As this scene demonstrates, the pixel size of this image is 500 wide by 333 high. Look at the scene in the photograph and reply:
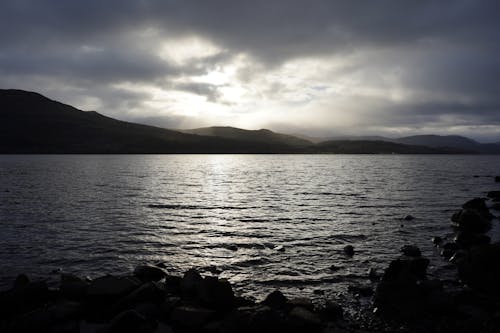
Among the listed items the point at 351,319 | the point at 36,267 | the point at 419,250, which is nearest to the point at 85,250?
the point at 36,267

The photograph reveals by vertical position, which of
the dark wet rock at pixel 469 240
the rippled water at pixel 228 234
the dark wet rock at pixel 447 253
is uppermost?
the dark wet rock at pixel 469 240

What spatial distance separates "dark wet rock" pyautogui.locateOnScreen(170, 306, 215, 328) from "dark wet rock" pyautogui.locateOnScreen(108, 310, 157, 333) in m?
1.34

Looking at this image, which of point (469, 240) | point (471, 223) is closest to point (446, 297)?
point (469, 240)

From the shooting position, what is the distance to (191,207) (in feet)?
173

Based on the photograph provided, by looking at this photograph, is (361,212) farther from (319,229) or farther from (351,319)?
(351,319)

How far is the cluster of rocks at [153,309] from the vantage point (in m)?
15.1

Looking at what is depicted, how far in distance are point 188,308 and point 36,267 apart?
15.1 m

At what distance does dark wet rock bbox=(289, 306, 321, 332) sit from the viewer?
15156mm

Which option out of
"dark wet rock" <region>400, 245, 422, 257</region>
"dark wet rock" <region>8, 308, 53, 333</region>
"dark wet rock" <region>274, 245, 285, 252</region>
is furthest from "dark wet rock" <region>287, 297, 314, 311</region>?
"dark wet rock" <region>400, 245, 422, 257</region>

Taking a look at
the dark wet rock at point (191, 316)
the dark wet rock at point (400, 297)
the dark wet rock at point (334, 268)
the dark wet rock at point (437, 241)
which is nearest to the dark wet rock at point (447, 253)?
the dark wet rock at point (437, 241)

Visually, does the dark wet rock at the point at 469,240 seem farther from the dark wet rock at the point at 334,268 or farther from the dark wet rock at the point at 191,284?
the dark wet rock at the point at 191,284

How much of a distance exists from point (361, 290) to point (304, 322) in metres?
6.35

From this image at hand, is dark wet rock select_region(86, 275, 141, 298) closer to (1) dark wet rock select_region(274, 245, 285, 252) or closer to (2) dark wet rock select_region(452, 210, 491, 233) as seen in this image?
(1) dark wet rock select_region(274, 245, 285, 252)

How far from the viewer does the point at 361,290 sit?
20.1 m
